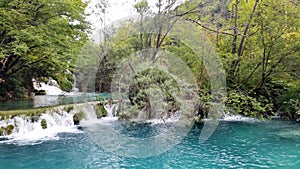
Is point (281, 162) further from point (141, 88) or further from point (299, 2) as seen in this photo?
point (299, 2)

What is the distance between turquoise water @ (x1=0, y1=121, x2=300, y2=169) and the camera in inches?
211

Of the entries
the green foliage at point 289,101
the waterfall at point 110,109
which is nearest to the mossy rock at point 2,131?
the waterfall at point 110,109

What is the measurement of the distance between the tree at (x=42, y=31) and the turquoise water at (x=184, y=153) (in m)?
3.87

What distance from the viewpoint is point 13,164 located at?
530cm

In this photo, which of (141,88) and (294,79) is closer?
(141,88)

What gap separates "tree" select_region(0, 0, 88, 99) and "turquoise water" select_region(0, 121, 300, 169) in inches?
152

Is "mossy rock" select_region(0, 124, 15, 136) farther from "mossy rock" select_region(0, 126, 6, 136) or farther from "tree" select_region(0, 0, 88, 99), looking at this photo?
"tree" select_region(0, 0, 88, 99)

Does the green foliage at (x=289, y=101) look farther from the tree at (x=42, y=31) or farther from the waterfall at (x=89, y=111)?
the tree at (x=42, y=31)

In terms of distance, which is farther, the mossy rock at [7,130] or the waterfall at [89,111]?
the waterfall at [89,111]

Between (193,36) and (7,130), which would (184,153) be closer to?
(7,130)

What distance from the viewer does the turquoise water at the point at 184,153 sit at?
5.37 m

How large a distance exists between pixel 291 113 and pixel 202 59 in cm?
419

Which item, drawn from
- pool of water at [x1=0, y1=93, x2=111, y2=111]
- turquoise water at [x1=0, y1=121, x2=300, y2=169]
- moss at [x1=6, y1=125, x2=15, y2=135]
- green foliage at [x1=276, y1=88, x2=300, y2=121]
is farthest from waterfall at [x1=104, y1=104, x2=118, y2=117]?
green foliage at [x1=276, y1=88, x2=300, y2=121]

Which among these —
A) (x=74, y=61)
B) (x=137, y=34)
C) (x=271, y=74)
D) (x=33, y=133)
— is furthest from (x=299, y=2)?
(x=33, y=133)
